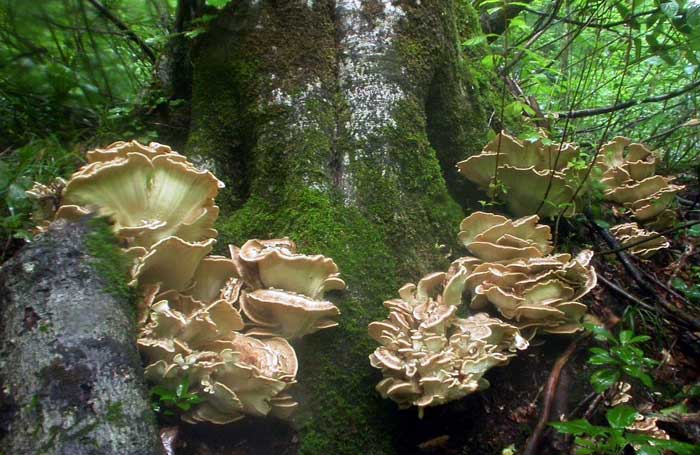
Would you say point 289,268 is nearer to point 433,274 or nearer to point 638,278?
point 433,274

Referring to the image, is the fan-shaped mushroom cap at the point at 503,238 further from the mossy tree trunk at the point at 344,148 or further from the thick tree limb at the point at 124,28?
the thick tree limb at the point at 124,28

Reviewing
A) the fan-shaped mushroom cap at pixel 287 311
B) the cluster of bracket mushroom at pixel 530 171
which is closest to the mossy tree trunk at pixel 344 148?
the fan-shaped mushroom cap at pixel 287 311

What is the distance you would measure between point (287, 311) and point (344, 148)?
4.92ft

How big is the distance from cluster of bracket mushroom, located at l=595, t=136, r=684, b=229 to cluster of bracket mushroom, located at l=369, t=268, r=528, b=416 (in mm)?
2541

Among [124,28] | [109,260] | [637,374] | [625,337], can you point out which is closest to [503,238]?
[625,337]

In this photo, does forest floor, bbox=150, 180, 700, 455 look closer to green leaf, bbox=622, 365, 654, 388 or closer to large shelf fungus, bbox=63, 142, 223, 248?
green leaf, bbox=622, 365, 654, 388

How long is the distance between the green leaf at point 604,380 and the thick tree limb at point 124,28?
6399 millimetres

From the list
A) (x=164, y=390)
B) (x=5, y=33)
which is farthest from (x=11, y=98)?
(x=164, y=390)

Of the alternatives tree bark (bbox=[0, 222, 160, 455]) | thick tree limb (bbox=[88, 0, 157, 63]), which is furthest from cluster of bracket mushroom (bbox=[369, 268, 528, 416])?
thick tree limb (bbox=[88, 0, 157, 63])

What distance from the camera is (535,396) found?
3229 millimetres

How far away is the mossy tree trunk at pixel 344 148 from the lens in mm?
3152

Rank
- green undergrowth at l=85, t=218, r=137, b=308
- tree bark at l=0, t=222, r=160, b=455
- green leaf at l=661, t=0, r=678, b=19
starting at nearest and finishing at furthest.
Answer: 1. tree bark at l=0, t=222, r=160, b=455
2. green undergrowth at l=85, t=218, r=137, b=308
3. green leaf at l=661, t=0, r=678, b=19

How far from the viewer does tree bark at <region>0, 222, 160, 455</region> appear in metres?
2.02

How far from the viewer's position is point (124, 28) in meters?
6.52
